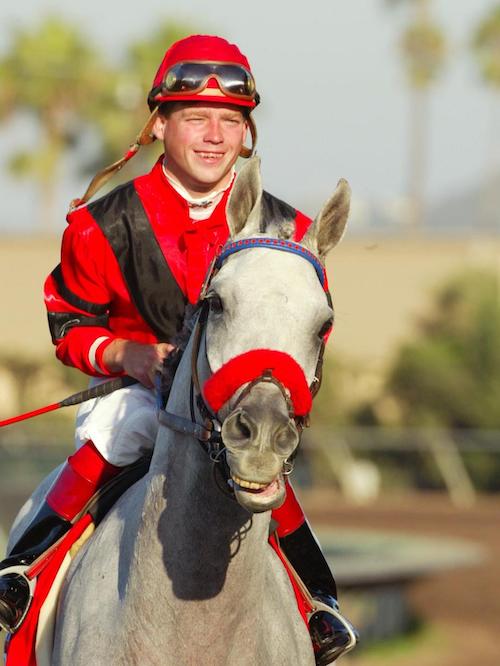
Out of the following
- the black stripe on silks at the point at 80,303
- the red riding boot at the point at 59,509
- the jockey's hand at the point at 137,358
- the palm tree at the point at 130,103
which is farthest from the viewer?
the palm tree at the point at 130,103

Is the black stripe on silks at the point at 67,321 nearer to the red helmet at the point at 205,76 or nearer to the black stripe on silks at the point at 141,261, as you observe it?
the black stripe on silks at the point at 141,261

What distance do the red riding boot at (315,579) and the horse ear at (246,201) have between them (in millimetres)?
1086

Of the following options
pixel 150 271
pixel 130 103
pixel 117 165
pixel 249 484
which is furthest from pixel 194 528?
pixel 130 103

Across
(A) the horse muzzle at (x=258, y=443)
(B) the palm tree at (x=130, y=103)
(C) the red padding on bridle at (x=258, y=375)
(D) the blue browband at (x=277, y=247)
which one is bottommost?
(A) the horse muzzle at (x=258, y=443)

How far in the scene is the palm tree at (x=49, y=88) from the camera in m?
50.3

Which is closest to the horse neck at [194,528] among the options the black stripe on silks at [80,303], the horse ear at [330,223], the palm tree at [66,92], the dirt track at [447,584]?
the horse ear at [330,223]

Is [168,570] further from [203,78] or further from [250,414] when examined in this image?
[203,78]

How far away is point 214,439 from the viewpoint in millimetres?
4168

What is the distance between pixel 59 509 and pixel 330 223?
1.59 m

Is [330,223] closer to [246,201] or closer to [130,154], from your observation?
[246,201]

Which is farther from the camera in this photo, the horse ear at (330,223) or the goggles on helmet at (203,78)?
the goggles on helmet at (203,78)

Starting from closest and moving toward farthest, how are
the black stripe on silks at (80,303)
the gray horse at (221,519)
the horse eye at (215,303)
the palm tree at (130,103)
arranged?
the gray horse at (221,519)
the horse eye at (215,303)
the black stripe on silks at (80,303)
the palm tree at (130,103)

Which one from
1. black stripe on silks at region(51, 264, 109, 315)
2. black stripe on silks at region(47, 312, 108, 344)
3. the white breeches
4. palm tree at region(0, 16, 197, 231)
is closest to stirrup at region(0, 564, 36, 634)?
the white breeches

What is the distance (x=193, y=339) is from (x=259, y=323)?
382 millimetres
